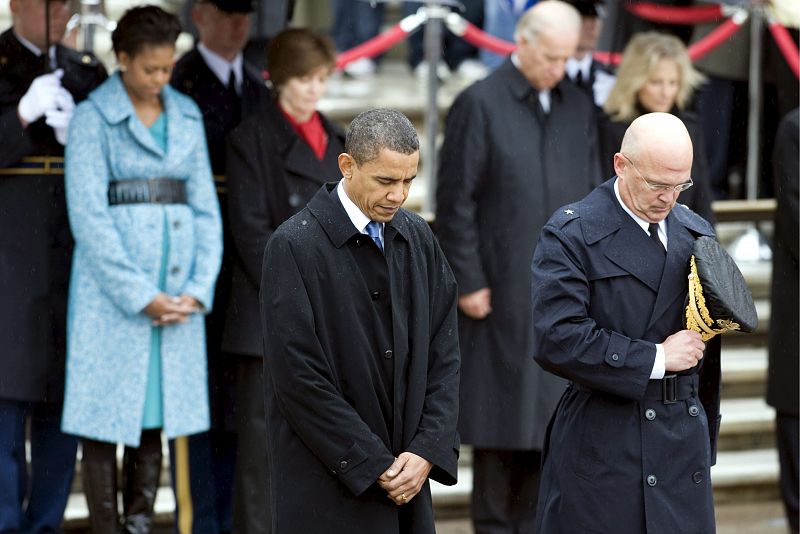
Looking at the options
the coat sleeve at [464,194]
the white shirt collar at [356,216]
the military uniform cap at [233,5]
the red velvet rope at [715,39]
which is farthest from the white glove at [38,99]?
the red velvet rope at [715,39]

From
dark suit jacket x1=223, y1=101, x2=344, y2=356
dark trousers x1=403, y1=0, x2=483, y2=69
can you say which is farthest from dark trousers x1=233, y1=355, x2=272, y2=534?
dark trousers x1=403, y1=0, x2=483, y2=69

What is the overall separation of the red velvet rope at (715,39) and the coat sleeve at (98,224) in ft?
13.1

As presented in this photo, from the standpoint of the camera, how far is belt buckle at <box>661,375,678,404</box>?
4105 mm

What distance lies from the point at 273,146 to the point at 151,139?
0.48 metres

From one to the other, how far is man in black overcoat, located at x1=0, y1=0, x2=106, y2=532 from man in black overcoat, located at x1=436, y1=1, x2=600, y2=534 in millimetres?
1474

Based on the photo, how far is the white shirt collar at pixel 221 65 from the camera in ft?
19.8

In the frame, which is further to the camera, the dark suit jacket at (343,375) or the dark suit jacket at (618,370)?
the dark suit jacket at (618,370)

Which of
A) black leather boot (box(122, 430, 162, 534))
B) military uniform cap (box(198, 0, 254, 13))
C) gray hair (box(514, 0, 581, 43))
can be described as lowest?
black leather boot (box(122, 430, 162, 534))

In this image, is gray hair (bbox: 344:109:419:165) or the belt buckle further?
the belt buckle

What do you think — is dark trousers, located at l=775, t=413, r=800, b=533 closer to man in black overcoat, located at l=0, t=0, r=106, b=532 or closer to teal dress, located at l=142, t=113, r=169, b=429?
teal dress, located at l=142, t=113, r=169, b=429

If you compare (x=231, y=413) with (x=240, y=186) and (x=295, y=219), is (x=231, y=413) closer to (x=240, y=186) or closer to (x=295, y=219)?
(x=240, y=186)

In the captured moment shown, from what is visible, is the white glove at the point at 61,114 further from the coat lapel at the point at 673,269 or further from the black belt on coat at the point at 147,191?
the coat lapel at the point at 673,269

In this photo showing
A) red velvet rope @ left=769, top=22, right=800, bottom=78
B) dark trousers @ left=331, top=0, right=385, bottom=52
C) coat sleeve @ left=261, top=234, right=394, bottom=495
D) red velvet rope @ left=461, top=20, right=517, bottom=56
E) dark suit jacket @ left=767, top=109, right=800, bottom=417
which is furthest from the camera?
dark trousers @ left=331, top=0, right=385, bottom=52

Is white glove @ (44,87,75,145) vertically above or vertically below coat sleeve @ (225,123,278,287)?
above
